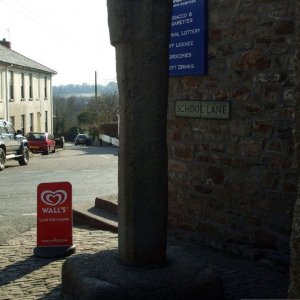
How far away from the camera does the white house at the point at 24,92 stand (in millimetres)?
36438

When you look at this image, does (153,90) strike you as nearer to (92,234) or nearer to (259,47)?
(259,47)

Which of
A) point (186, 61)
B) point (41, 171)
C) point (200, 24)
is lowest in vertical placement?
point (41, 171)

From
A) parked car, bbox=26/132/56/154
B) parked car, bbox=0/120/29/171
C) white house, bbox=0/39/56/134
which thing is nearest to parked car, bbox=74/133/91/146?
white house, bbox=0/39/56/134

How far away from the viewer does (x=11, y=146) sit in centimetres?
2220

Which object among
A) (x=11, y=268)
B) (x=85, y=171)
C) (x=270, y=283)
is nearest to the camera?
(x=270, y=283)

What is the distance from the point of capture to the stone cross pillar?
167 inches

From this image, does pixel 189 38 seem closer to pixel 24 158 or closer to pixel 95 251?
pixel 95 251

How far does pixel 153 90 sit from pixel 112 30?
0.57m

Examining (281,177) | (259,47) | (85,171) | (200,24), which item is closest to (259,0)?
(259,47)

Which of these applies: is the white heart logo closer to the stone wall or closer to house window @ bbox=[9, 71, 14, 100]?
the stone wall

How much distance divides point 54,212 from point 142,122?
279cm

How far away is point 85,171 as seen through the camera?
1908 cm

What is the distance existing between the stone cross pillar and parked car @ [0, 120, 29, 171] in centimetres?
1683

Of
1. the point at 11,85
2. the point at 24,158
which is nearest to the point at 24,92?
the point at 11,85
